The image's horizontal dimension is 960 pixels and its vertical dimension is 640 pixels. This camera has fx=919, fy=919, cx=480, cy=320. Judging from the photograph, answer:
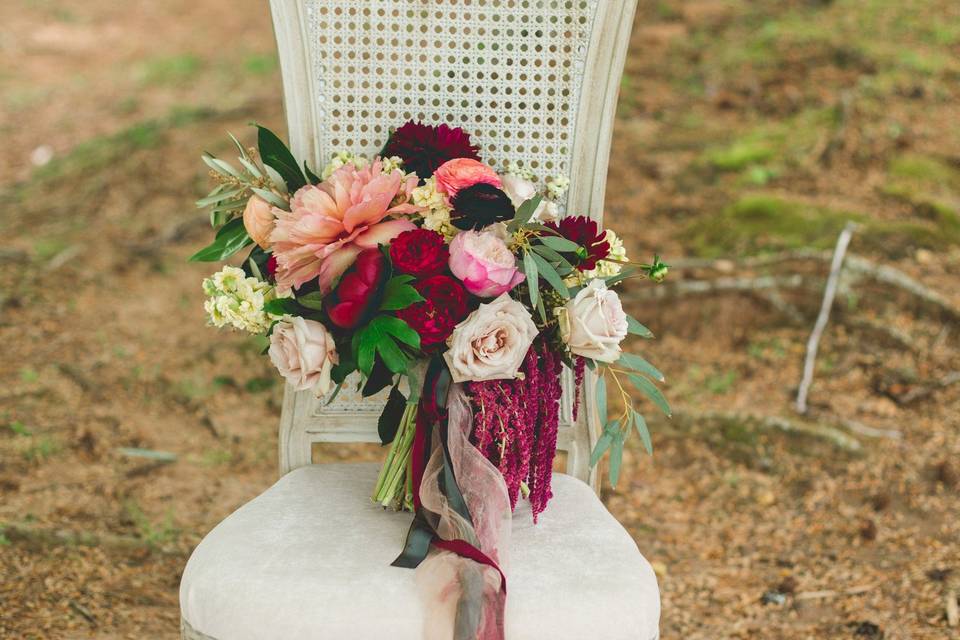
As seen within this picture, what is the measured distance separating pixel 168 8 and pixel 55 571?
10.0m

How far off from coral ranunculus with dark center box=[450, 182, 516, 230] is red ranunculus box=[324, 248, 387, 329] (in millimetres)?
182

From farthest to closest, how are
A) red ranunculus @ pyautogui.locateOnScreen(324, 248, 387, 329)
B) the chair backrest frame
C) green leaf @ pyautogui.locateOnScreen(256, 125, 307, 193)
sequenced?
the chair backrest frame < green leaf @ pyautogui.locateOnScreen(256, 125, 307, 193) < red ranunculus @ pyautogui.locateOnScreen(324, 248, 387, 329)

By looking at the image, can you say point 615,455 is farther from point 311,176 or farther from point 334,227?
point 311,176

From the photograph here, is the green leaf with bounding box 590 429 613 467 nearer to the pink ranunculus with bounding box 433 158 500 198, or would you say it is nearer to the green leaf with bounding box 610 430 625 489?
the green leaf with bounding box 610 430 625 489

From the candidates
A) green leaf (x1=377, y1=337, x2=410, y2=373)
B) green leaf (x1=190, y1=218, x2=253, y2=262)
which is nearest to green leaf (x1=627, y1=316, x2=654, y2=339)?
green leaf (x1=377, y1=337, x2=410, y2=373)

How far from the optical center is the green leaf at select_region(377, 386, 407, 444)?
6.39 feet

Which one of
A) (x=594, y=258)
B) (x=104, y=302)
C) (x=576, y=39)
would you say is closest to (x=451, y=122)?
(x=576, y=39)

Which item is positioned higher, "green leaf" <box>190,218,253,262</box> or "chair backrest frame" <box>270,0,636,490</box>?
"chair backrest frame" <box>270,0,636,490</box>

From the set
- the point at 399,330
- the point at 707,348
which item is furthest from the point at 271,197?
the point at 707,348

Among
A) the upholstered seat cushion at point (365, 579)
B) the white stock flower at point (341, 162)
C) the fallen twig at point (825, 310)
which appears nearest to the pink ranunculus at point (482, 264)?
the white stock flower at point (341, 162)

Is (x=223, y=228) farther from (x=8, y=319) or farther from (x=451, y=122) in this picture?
(x=8, y=319)

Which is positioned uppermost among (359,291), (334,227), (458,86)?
(458,86)

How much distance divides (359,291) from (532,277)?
327 millimetres

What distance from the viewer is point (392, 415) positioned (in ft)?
6.42
